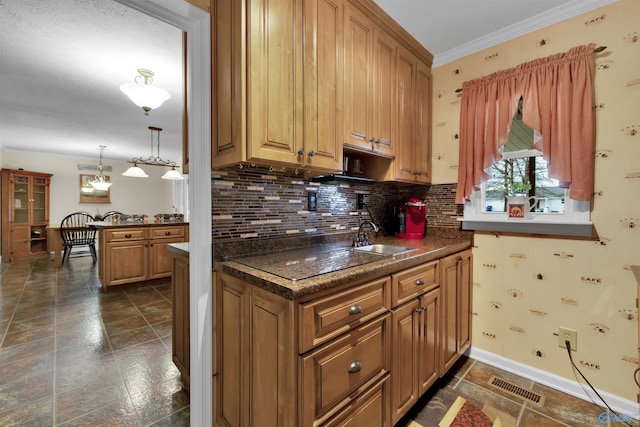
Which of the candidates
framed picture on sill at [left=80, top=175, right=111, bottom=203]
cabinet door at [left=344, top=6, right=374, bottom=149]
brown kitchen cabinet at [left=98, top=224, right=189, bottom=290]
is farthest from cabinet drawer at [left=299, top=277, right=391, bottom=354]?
framed picture on sill at [left=80, top=175, right=111, bottom=203]

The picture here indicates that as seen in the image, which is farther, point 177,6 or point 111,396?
point 111,396

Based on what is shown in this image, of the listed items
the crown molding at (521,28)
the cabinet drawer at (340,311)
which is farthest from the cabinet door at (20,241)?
the crown molding at (521,28)

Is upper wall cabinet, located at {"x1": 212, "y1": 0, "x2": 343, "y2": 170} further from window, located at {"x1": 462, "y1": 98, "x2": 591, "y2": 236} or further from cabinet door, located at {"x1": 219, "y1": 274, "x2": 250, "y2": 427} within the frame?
window, located at {"x1": 462, "y1": 98, "x2": 591, "y2": 236}

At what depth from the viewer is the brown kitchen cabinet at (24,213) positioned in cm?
553

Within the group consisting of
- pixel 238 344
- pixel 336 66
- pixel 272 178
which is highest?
pixel 336 66

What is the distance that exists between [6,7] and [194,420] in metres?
2.72

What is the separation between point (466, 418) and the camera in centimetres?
153

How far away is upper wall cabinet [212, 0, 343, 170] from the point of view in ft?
3.72

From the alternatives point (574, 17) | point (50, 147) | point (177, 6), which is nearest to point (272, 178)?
point (177, 6)

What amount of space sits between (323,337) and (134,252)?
3.86 metres

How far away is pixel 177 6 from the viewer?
121 cm

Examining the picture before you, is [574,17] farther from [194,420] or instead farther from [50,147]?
[50,147]

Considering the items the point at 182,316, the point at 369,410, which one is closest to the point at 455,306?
the point at 369,410

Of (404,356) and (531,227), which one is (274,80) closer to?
(404,356)
